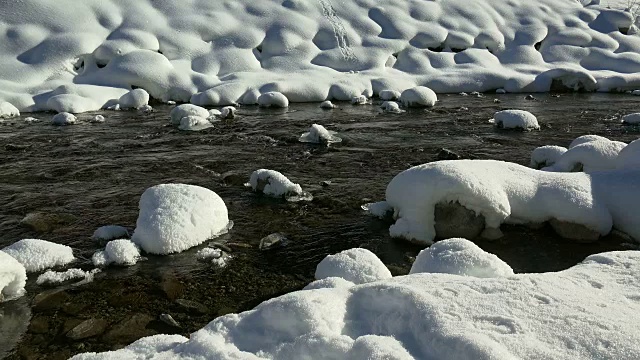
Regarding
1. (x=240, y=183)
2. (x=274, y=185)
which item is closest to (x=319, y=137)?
(x=240, y=183)

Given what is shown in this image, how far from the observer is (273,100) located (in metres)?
17.3

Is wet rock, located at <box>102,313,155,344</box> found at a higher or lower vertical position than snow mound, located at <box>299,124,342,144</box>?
lower

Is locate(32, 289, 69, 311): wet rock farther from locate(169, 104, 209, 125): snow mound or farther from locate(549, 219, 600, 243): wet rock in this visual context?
locate(169, 104, 209, 125): snow mound

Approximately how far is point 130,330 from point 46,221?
314cm

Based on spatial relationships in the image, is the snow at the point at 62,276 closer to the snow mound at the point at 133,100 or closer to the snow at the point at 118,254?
the snow at the point at 118,254

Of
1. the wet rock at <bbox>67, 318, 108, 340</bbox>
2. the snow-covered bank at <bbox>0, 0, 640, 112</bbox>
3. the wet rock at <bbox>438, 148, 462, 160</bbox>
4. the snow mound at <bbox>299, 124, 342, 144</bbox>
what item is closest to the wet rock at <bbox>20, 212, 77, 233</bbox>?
the wet rock at <bbox>67, 318, 108, 340</bbox>

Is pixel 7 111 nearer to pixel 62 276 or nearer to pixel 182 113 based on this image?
pixel 182 113

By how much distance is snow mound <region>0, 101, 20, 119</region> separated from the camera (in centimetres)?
1522

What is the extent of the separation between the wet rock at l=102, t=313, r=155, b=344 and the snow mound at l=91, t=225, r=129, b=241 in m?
1.84

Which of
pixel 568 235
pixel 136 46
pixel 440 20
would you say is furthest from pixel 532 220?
pixel 440 20

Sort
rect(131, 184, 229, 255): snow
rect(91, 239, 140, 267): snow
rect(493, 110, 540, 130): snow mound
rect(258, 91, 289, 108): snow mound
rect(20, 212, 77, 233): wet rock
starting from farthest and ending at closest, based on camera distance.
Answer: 1. rect(258, 91, 289, 108): snow mound
2. rect(493, 110, 540, 130): snow mound
3. rect(20, 212, 77, 233): wet rock
4. rect(131, 184, 229, 255): snow
5. rect(91, 239, 140, 267): snow

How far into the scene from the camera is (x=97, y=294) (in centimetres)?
505

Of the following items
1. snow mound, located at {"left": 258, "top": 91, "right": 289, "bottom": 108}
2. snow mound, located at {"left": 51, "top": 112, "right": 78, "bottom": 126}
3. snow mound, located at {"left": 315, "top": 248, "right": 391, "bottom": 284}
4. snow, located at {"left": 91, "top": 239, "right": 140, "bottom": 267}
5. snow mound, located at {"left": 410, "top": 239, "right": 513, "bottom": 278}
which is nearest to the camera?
snow mound, located at {"left": 410, "top": 239, "right": 513, "bottom": 278}

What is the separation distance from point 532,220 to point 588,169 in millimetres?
1978
